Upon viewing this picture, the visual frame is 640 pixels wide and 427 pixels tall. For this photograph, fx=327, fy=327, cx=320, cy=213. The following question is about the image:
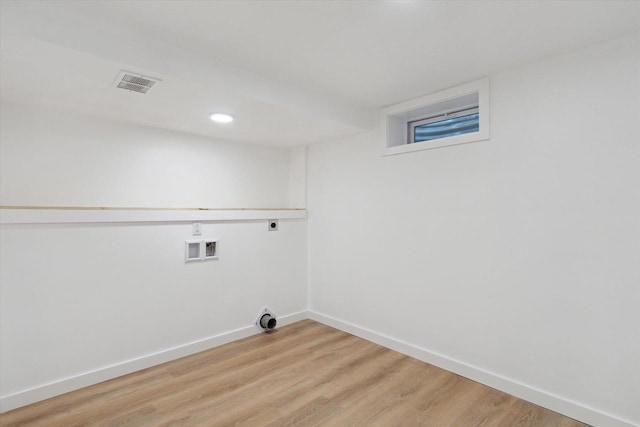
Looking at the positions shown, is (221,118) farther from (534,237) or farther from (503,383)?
(503,383)

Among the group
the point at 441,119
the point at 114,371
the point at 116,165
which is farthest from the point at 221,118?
the point at 114,371

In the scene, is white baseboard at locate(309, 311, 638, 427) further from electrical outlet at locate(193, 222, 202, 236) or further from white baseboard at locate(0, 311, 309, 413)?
electrical outlet at locate(193, 222, 202, 236)

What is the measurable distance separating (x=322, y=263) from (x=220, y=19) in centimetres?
272

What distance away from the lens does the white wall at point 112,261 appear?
7.33ft

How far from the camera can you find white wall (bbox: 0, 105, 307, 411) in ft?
7.33

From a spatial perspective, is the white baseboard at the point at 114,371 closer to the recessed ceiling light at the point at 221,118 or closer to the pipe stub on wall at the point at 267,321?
the pipe stub on wall at the point at 267,321

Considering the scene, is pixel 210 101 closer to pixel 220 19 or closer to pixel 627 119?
pixel 220 19

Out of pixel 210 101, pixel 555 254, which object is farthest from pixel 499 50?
pixel 210 101

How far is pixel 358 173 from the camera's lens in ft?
11.3

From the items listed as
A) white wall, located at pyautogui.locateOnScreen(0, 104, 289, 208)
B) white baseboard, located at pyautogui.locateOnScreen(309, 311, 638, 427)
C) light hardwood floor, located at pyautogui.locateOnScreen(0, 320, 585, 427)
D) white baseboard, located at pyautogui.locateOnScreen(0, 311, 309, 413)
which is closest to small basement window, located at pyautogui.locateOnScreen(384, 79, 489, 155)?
white wall, located at pyautogui.locateOnScreen(0, 104, 289, 208)

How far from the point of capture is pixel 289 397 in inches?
90.8

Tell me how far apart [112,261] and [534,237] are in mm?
3136

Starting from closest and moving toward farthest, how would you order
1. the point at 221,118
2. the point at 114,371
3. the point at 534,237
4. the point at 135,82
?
the point at 135,82 < the point at 534,237 < the point at 114,371 < the point at 221,118

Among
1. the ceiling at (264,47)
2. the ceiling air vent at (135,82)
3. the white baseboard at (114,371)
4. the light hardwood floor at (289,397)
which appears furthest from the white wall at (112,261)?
the ceiling air vent at (135,82)
